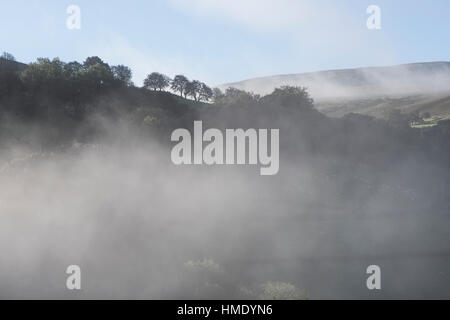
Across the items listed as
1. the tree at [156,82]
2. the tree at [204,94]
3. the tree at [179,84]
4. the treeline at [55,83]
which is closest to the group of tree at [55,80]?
the treeline at [55,83]

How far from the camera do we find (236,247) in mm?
19203

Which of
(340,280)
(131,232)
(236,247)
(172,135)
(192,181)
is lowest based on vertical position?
(340,280)

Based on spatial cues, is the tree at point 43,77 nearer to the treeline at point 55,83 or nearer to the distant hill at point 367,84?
the treeline at point 55,83

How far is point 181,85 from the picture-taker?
2766 inches

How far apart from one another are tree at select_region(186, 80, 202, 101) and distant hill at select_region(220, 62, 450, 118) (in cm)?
5214

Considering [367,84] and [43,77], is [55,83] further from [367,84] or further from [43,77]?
[367,84]

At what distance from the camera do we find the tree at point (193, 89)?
7007 centimetres

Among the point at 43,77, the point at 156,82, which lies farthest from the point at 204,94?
the point at 43,77

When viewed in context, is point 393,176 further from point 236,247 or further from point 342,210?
point 236,247

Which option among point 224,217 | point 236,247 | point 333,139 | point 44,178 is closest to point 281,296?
point 236,247

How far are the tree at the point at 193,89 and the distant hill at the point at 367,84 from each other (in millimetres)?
52141

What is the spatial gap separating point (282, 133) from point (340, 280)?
18.2 m

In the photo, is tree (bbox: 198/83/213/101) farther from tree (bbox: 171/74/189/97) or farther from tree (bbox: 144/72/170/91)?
tree (bbox: 144/72/170/91)
